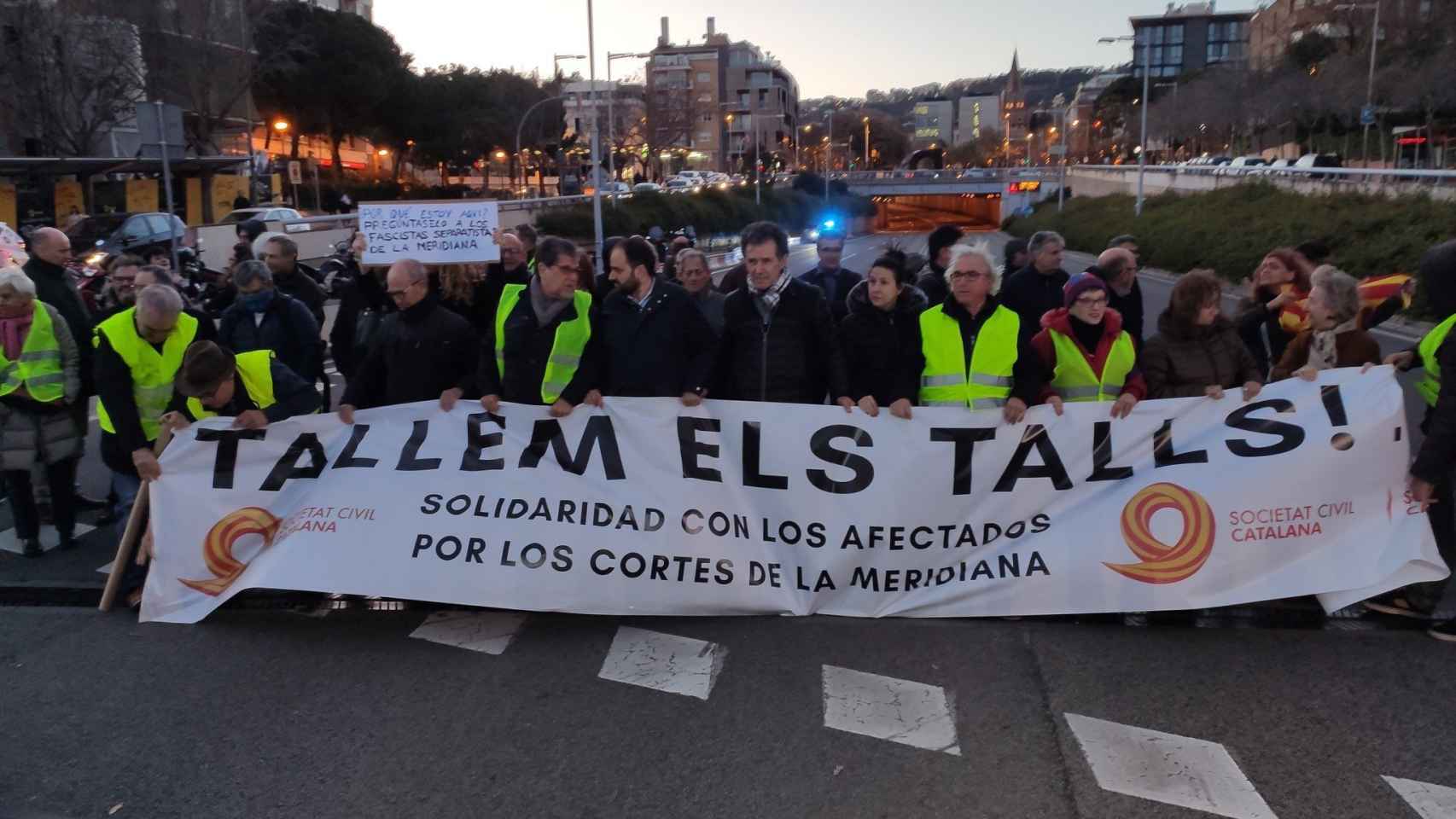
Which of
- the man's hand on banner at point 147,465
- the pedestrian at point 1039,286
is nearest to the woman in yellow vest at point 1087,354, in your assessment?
the pedestrian at point 1039,286

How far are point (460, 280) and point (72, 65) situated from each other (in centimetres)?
3525

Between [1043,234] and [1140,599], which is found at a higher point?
[1043,234]

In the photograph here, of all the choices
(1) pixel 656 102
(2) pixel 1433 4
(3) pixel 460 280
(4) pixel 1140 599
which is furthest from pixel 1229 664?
(1) pixel 656 102

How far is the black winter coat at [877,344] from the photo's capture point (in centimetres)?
624

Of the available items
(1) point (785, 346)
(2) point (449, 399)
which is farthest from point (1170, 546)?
(2) point (449, 399)

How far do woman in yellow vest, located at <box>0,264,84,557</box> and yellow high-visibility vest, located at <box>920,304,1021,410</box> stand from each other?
5.15 meters

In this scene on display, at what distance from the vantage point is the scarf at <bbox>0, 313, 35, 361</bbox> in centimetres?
686

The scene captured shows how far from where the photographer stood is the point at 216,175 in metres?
42.1

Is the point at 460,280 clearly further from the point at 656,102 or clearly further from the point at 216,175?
the point at 656,102

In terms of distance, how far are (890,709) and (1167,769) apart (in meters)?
1.06

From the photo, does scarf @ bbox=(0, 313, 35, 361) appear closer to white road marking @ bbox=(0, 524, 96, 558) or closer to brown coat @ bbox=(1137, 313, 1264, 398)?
white road marking @ bbox=(0, 524, 96, 558)

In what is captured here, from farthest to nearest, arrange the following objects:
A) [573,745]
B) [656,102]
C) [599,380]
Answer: [656,102] < [599,380] < [573,745]

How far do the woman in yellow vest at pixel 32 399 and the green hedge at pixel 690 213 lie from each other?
25356mm

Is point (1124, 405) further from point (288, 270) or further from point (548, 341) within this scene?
point (288, 270)
